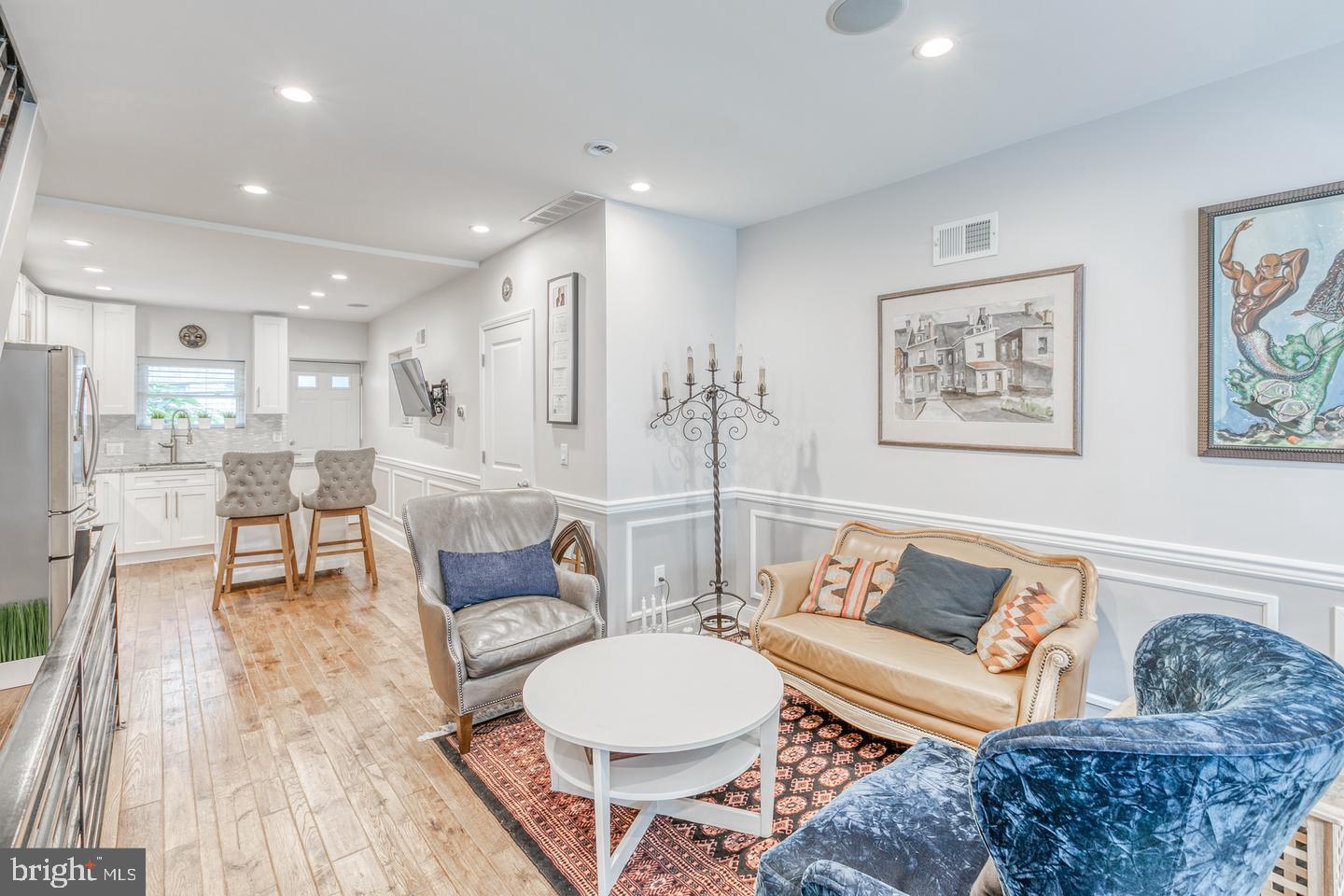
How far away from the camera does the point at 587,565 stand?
3.52m

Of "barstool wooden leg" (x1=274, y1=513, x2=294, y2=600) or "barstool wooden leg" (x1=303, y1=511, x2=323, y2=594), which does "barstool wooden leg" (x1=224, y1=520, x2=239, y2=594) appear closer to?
"barstool wooden leg" (x1=274, y1=513, x2=294, y2=600)

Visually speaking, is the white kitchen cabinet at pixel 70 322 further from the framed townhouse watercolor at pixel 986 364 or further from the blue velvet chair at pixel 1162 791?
the blue velvet chair at pixel 1162 791

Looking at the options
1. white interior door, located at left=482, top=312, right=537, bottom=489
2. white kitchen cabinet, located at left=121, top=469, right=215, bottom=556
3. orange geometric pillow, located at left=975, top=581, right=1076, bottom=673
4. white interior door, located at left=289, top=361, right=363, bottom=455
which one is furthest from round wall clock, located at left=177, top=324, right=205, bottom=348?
orange geometric pillow, located at left=975, top=581, right=1076, bottom=673

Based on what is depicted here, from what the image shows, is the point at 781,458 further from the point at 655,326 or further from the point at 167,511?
the point at 167,511

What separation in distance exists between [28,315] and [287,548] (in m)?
2.68

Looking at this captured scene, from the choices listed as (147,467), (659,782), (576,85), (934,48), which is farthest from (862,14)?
(147,467)

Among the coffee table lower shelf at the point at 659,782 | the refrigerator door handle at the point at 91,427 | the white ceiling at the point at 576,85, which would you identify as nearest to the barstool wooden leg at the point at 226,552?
the refrigerator door handle at the point at 91,427

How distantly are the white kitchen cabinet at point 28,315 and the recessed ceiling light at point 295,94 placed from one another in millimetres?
3360

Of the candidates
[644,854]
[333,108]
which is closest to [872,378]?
[644,854]

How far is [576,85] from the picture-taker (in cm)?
224

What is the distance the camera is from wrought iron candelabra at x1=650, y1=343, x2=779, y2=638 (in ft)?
11.9

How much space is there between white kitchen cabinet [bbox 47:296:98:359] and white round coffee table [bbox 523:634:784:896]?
20.5 ft

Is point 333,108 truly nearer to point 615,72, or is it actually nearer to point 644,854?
point 615,72

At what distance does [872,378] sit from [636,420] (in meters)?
1.35
